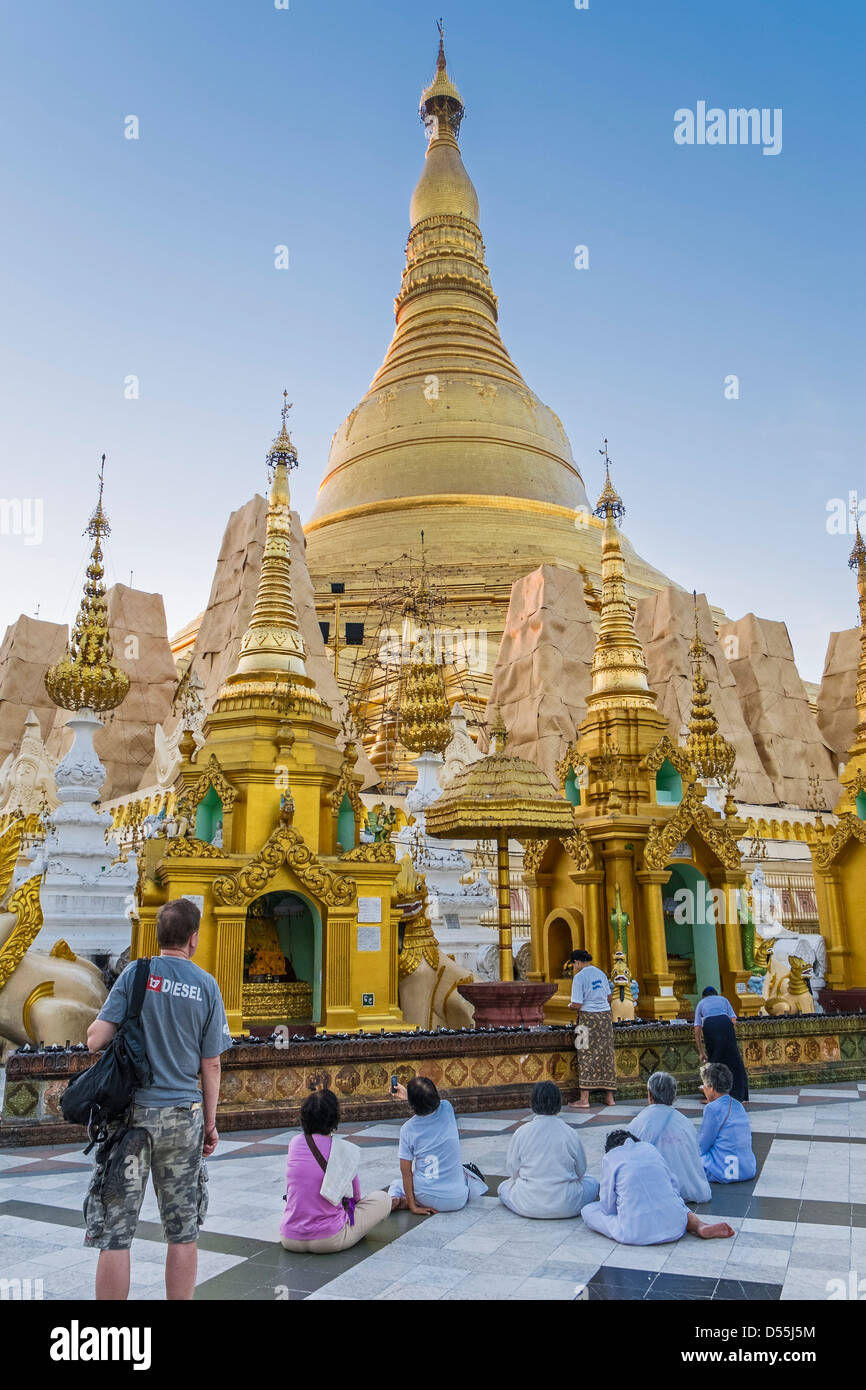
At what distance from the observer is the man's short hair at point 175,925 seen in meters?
3.46

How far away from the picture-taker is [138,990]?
3402mm

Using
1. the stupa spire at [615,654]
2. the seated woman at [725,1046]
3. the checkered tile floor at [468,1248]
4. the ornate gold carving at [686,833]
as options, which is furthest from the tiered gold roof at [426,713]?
the checkered tile floor at [468,1248]

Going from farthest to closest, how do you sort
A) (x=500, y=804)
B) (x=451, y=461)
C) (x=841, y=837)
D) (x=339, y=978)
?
(x=451, y=461)
(x=841, y=837)
(x=500, y=804)
(x=339, y=978)

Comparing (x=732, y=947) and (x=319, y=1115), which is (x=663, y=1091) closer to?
(x=319, y=1115)

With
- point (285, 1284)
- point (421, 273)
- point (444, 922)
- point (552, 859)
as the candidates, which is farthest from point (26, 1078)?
point (421, 273)

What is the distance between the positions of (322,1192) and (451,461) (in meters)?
35.7

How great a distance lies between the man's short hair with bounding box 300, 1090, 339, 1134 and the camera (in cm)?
444

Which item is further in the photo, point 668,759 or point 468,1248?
point 668,759

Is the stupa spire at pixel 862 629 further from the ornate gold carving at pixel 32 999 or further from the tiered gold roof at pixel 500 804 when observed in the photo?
the ornate gold carving at pixel 32 999

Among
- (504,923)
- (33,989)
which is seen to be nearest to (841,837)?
(504,923)

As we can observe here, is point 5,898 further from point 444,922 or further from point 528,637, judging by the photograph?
point 528,637

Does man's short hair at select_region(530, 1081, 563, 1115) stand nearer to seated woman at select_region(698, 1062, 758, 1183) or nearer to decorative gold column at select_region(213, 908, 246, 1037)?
seated woman at select_region(698, 1062, 758, 1183)

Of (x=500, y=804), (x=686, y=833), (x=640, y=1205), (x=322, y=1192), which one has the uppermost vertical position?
(x=500, y=804)

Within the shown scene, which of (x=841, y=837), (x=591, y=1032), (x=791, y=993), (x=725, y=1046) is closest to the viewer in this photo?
(x=725, y=1046)
